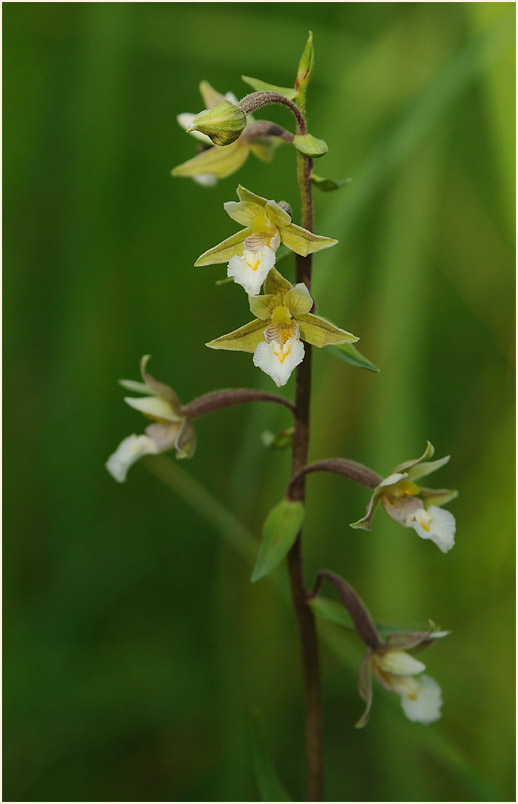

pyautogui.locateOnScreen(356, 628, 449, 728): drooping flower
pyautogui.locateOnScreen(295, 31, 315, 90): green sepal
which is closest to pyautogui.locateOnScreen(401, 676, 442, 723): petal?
pyautogui.locateOnScreen(356, 628, 449, 728): drooping flower

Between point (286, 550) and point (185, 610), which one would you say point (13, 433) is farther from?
point (286, 550)

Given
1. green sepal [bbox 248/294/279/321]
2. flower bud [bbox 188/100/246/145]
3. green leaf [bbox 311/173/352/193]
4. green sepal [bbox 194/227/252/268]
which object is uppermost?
flower bud [bbox 188/100/246/145]

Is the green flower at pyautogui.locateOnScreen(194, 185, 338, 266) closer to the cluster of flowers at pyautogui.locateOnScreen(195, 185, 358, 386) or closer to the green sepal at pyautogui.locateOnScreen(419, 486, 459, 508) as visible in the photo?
the cluster of flowers at pyautogui.locateOnScreen(195, 185, 358, 386)

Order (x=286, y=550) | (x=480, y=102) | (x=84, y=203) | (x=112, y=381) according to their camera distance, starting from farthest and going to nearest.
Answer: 1. (x=480, y=102)
2. (x=112, y=381)
3. (x=84, y=203)
4. (x=286, y=550)

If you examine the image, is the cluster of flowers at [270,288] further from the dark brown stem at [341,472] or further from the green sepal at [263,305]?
the dark brown stem at [341,472]

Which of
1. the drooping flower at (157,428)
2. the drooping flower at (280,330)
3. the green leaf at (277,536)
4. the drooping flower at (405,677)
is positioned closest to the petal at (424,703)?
the drooping flower at (405,677)

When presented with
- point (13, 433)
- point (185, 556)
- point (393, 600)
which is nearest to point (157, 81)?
point (13, 433)
